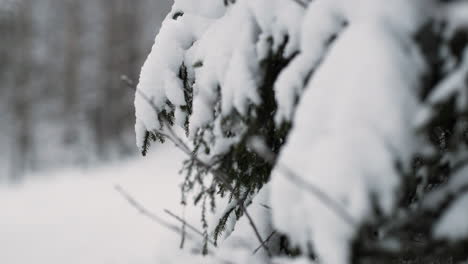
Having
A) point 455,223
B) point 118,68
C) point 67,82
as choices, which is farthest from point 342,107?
point 67,82

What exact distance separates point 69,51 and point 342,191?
26.0 metres

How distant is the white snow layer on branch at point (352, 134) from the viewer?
1136mm

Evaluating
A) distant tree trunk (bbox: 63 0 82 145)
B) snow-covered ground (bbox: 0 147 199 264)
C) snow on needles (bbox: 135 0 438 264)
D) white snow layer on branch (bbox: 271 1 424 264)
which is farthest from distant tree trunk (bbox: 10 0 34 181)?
white snow layer on branch (bbox: 271 1 424 264)

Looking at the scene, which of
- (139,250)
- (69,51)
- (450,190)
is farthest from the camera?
(69,51)

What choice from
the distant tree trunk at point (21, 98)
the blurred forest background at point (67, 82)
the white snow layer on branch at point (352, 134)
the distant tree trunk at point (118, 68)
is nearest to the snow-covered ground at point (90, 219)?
the distant tree trunk at point (21, 98)

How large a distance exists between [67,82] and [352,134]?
2523 centimetres

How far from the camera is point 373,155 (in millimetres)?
1134

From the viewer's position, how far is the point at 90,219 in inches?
447

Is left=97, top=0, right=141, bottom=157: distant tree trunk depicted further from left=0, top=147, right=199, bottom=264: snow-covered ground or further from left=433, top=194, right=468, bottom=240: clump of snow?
left=433, top=194, right=468, bottom=240: clump of snow

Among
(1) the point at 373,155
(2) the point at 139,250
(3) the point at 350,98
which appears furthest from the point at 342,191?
(2) the point at 139,250

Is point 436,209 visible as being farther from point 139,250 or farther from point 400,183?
point 139,250

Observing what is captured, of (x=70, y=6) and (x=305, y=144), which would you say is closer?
(x=305, y=144)

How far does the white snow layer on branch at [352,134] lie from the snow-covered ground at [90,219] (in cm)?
526

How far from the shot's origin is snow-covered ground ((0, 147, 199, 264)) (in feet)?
26.1
